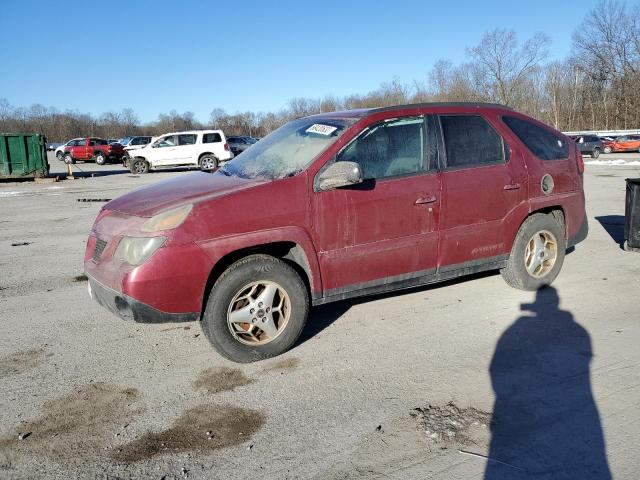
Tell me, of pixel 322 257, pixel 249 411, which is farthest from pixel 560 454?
pixel 322 257

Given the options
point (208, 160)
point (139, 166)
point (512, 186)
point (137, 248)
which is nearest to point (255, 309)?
point (137, 248)

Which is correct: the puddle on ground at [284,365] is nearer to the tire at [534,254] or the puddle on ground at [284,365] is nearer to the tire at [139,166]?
the tire at [534,254]

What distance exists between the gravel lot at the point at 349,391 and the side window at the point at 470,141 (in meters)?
1.36

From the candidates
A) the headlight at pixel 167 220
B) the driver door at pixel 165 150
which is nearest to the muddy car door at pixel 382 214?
the headlight at pixel 167 220

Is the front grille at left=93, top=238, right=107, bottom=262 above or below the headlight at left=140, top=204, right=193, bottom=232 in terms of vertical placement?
below

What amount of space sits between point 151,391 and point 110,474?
849 mm

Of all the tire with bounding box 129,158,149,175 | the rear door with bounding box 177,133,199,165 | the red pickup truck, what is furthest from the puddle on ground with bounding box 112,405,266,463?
the red pickup truck

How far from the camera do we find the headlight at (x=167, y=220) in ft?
11.4

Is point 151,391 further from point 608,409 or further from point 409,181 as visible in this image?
point 608,409

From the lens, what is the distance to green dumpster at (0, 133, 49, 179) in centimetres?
2059

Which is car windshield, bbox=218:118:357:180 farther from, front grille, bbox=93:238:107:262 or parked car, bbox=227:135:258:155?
parked car, bbox=227:135:258:155

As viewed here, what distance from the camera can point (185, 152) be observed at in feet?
81.0

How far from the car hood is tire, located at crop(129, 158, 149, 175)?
22.4 meters

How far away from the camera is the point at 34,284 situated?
5.94 meters
